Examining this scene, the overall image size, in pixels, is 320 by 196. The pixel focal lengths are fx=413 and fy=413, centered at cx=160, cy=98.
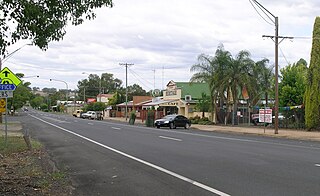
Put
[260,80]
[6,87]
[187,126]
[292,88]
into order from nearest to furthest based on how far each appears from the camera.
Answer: [6,87]
[292,88]
[187,126]
[260,80]

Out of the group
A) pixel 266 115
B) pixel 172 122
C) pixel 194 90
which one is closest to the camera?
pixel 266 115

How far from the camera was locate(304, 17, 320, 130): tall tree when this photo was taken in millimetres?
32062

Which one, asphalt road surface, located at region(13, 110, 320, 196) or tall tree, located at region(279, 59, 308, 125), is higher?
tall tree, located at region(279, 59, 308, 125)

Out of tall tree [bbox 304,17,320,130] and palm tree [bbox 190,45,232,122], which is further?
palm tree [bbox 190,45,232,122]

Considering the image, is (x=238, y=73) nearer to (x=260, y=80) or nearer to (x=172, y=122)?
(x=260, y=80)

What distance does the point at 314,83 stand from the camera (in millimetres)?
32219

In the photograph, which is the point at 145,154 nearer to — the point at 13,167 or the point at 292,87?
the point at 13,167

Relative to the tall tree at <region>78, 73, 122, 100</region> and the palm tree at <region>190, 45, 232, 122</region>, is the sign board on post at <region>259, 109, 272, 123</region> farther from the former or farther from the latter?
the tall tree at <region>78, 73, 122, 100</region>

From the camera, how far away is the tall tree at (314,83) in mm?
32062

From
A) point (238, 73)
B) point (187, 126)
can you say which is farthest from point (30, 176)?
point (238, 73)

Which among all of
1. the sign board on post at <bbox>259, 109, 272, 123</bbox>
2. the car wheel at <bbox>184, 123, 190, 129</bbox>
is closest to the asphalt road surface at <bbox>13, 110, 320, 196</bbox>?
the sign board on post at <bbox>259, 109, 272, 123</bbox>

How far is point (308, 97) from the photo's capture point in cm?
3278

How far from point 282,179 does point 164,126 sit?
3210cm

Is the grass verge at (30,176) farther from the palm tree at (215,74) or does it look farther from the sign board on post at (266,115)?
the palm tree at (215,74)
